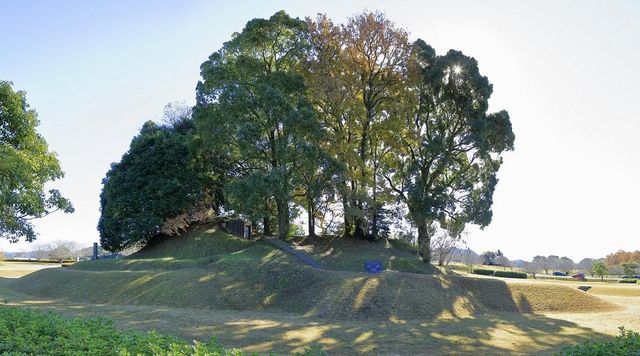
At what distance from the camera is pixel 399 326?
1667 centimetres

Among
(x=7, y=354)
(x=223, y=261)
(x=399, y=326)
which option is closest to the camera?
(x=7, y=354)

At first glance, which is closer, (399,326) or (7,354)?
(7,354)

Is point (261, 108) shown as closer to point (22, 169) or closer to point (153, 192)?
point (153, 192)

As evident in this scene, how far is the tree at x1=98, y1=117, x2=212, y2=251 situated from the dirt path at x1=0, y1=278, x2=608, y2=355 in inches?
495

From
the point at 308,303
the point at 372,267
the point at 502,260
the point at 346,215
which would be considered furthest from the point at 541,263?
the point at 308,303

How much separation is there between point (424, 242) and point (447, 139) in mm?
6384

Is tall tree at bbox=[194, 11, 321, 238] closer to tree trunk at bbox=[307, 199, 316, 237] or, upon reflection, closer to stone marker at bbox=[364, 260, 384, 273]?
tree trunk at bbox=[307, 199, 316, 237]

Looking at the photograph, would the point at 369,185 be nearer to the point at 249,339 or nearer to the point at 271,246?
the point at 271,246

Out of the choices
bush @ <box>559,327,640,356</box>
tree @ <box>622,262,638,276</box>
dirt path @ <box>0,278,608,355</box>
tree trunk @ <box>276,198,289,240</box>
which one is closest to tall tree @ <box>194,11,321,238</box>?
tree trunk @ <box>276,198,289,240</box>

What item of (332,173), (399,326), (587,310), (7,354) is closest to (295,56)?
(332,173)

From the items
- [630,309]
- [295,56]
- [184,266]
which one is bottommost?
[630,309]

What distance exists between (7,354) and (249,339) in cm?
798

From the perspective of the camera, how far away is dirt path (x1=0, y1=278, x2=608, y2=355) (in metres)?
13.4

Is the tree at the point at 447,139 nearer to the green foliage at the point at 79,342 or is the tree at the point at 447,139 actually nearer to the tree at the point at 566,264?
the green foliage at the point at 79,342
